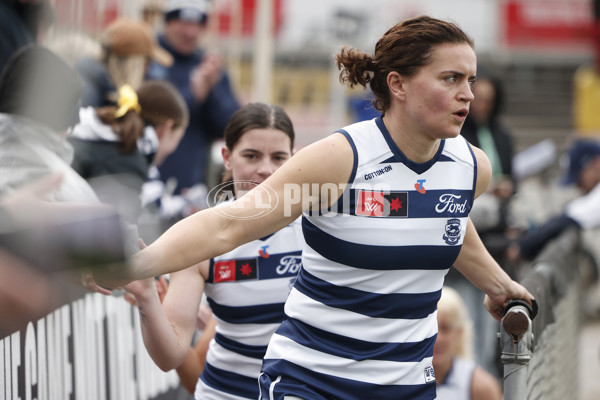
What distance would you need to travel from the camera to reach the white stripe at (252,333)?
3328 mm

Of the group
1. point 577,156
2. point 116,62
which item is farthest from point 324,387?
point 577,156

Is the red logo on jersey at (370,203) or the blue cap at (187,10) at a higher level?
the blue cap at (187,10)

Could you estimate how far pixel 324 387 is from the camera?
272 cm

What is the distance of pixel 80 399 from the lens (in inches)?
151

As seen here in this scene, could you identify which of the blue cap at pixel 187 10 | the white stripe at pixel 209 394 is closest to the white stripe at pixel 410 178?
the white stripe at pixel 209 394

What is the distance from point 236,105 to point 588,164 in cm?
315

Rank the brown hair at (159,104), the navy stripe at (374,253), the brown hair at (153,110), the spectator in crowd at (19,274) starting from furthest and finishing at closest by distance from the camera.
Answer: the brown hair at (159,104) → the brown hair at (153,110) → the navy stripe at (374,253) → the spectator in crowd at (19,274)

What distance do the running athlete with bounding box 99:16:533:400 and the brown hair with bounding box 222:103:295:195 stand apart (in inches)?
29.1

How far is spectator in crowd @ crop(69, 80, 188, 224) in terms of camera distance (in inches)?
178

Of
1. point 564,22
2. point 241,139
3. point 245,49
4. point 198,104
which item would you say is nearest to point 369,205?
point 241,139

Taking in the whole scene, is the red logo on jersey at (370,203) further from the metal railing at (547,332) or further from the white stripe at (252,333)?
the white stripe at (252,333)

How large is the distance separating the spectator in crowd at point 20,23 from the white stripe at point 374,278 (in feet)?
8.46

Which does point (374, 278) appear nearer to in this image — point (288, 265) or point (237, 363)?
point (288, 265)

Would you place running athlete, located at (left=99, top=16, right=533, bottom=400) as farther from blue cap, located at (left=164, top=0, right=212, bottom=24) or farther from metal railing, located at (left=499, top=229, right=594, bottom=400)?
blue cap, located at (left=164, top=0, right=212, bottom=24)
